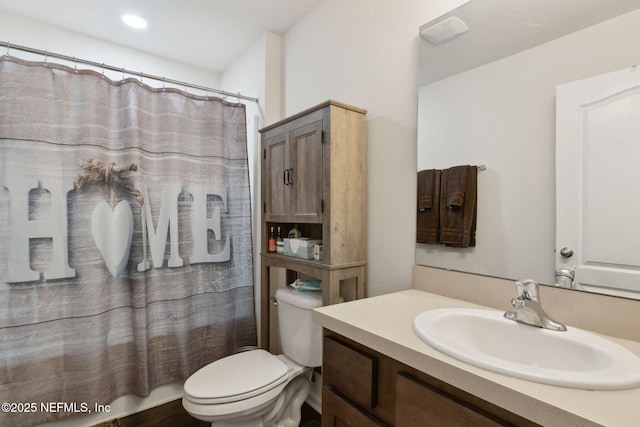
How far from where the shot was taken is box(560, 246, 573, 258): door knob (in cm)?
94

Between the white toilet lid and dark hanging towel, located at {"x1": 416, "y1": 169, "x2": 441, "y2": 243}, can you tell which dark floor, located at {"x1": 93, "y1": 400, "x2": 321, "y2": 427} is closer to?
the white toilet lid

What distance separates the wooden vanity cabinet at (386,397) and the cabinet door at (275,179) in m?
0.90

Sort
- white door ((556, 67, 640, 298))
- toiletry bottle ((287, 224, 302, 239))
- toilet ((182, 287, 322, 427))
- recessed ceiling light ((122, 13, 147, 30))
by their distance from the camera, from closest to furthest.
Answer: white door ((556, 67, 640, 298))
toilet ((182, 287, 322, 427))
toiletry bottle ((287, 224, 302, 239))
recessed ceiling light ((122, 13, 147, 30))

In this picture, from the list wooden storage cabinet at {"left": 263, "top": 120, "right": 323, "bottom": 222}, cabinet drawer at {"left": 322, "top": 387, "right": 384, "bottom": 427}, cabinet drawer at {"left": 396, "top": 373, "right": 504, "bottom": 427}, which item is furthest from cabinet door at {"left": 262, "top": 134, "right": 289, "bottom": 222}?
cabinet drawer at {"left": 396, "top": 373, "right": 504, "bottom": 427}

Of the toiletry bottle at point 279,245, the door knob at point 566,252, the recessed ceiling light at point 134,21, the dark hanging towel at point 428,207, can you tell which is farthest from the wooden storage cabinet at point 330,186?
the recessed ceiling light at point 134,21

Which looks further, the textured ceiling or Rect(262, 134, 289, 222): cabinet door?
the textured ceiling

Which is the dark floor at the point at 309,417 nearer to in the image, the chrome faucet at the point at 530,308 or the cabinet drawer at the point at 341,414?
the cabinet drawer at the point at 341,414

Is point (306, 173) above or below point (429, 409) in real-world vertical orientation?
above

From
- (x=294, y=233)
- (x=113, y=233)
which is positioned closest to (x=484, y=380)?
(x=294, y=233)

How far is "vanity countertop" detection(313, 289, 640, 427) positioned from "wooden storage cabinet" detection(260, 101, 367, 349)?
0.41 meters

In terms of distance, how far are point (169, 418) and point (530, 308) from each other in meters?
2.00

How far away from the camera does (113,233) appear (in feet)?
5.74

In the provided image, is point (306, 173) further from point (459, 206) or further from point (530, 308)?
point (530, 308)

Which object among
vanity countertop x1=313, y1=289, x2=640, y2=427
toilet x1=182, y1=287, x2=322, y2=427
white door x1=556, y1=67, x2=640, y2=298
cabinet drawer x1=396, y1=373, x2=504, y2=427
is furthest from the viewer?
toilet x1=182, y1=287, x2=322, y2=427
